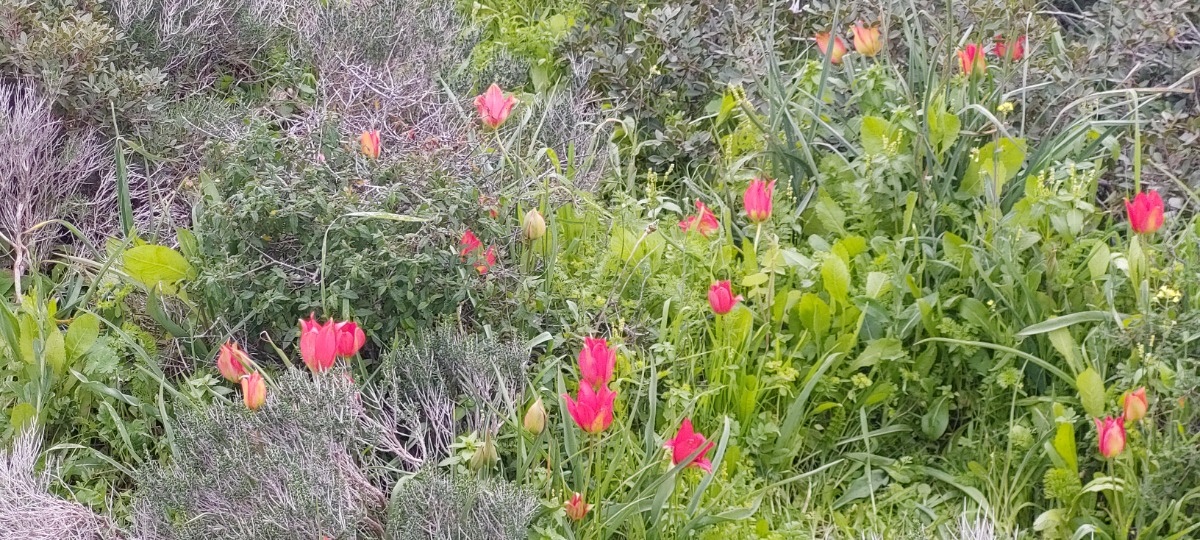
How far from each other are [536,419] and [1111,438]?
110 cm

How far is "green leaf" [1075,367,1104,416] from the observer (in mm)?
2355

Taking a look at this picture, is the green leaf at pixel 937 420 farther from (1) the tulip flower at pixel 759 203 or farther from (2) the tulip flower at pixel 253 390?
(2) the tulip flower at pixel 253 390

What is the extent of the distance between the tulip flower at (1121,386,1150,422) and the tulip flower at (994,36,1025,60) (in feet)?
3.52

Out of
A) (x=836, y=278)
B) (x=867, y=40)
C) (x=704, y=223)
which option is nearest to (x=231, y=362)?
(x=704, y=223)

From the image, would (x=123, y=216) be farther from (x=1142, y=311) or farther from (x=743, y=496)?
(x=1142, y=311)

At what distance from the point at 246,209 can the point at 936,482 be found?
1679mm

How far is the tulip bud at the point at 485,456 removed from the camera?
2.03 meters

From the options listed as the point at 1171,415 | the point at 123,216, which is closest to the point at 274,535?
the point at 123,216

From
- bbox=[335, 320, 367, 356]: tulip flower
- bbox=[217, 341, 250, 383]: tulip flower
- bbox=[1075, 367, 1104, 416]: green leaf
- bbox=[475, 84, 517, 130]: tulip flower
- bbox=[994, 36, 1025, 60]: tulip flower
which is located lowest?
bbox=[1075, 367, 1104, 416]: green leaf

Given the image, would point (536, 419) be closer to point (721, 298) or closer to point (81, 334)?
point (721, 298)

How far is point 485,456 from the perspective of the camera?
204cm

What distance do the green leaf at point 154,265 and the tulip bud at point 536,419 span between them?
103cm

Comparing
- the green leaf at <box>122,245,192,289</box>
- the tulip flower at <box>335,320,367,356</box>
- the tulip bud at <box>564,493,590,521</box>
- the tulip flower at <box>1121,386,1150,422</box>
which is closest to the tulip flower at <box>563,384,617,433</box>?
the tulip bud at <box>564,493,590,521</box>

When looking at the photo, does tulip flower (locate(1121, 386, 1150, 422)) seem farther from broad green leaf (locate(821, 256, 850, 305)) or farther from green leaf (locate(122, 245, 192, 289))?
green leaf (locate(122, 245, 192, 289))
